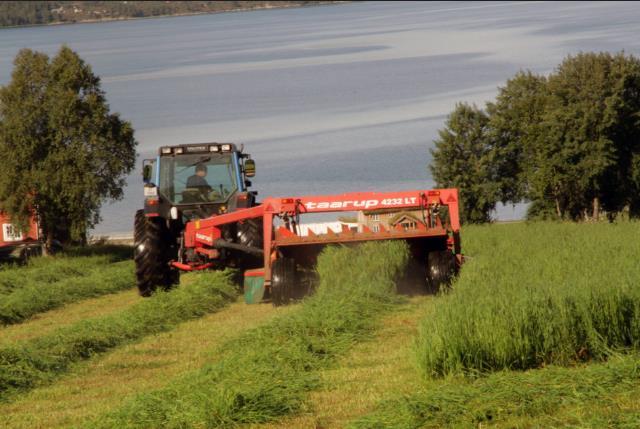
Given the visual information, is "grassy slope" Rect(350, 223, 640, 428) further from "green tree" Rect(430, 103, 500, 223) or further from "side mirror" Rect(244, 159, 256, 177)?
"green tree" Rect(430, 103, 500, 223)

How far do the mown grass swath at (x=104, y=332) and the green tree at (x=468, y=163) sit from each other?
3848 cm

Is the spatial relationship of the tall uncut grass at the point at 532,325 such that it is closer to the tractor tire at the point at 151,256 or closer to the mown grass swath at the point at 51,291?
the tractor tire at the point at 151,256

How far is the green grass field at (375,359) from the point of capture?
779 centimetres

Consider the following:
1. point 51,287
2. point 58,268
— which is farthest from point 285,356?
point 58,268

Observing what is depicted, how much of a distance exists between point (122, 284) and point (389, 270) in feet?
26.4

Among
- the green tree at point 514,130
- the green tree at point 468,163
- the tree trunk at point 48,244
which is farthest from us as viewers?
the green tree at point 468,163

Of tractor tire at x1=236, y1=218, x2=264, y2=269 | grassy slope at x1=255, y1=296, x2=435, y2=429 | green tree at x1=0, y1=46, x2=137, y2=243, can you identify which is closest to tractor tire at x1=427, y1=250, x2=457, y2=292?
grassy slope at x1=255, y1=296, x2=435, y2=429

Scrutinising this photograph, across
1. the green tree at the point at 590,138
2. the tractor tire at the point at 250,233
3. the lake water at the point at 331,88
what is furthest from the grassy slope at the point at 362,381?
the green tree at the point at 590,138

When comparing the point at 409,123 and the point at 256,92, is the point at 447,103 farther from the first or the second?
the point at 256,92

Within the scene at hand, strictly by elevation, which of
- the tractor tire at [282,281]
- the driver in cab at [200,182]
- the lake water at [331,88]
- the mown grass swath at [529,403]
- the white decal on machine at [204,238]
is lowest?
the mown grass swath at [529,403]

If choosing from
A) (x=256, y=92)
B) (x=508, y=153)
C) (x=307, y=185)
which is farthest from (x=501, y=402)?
(x=256, y=92)

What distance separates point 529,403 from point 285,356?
3.19m

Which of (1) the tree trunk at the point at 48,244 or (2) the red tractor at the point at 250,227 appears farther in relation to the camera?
(1) the tree trunk at the point at 48,244

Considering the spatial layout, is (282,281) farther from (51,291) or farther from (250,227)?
(51,291)
